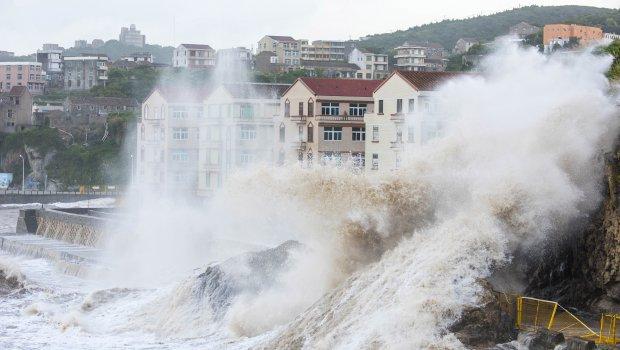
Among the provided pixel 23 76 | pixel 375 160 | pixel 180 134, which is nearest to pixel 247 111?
pixel 180 134

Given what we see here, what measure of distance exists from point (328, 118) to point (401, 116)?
591 cm

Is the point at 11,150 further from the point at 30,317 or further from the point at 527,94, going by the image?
the point at 527,94

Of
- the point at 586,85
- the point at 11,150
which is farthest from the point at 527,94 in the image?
the point at 11,150

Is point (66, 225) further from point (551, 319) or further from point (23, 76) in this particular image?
point (23, 76)

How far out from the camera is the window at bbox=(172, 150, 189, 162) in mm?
57094

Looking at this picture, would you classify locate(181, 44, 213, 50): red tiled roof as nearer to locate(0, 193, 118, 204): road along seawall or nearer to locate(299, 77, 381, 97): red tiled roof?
locate(0, 193, 118, 204): road along seawall

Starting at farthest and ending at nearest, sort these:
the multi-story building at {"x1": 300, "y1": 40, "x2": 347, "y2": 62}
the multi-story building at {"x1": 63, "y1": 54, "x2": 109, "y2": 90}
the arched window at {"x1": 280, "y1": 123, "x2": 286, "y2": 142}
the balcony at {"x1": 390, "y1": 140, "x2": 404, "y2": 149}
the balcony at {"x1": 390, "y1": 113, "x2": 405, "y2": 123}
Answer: the multi-story building at {"x1": 63, "y1": 54, "x2": 109, "y2": 90} < the multi-story building at {"x1": 300, "y1": 40, "x2": 347, "y2": 62} < the arched window at {"x1": 280, "y1": 123, "x2": 286, "y2": 142} < the balcony at {"x1": 390, "y1": 113, "x2": 405, "y2": 123} < the balcony at {"x1": 390, "y1": 140, "x2": 404, "y2": 149}

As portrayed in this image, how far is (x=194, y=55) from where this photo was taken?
141000 millimetres

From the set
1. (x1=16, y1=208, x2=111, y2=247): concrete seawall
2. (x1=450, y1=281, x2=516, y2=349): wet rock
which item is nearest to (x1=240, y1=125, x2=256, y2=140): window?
(x1=16, y1=208, x2=111, y2=247): concrete seawall

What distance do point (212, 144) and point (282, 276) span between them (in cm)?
3038

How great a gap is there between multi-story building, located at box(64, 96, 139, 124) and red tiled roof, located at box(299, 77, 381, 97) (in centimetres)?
6051

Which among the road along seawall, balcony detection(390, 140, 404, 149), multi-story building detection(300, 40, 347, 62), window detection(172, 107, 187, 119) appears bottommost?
the road along seawall

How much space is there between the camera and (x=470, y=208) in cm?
2030

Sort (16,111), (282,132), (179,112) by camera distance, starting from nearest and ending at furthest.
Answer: (282,132) → (179,112) → (16,111)
